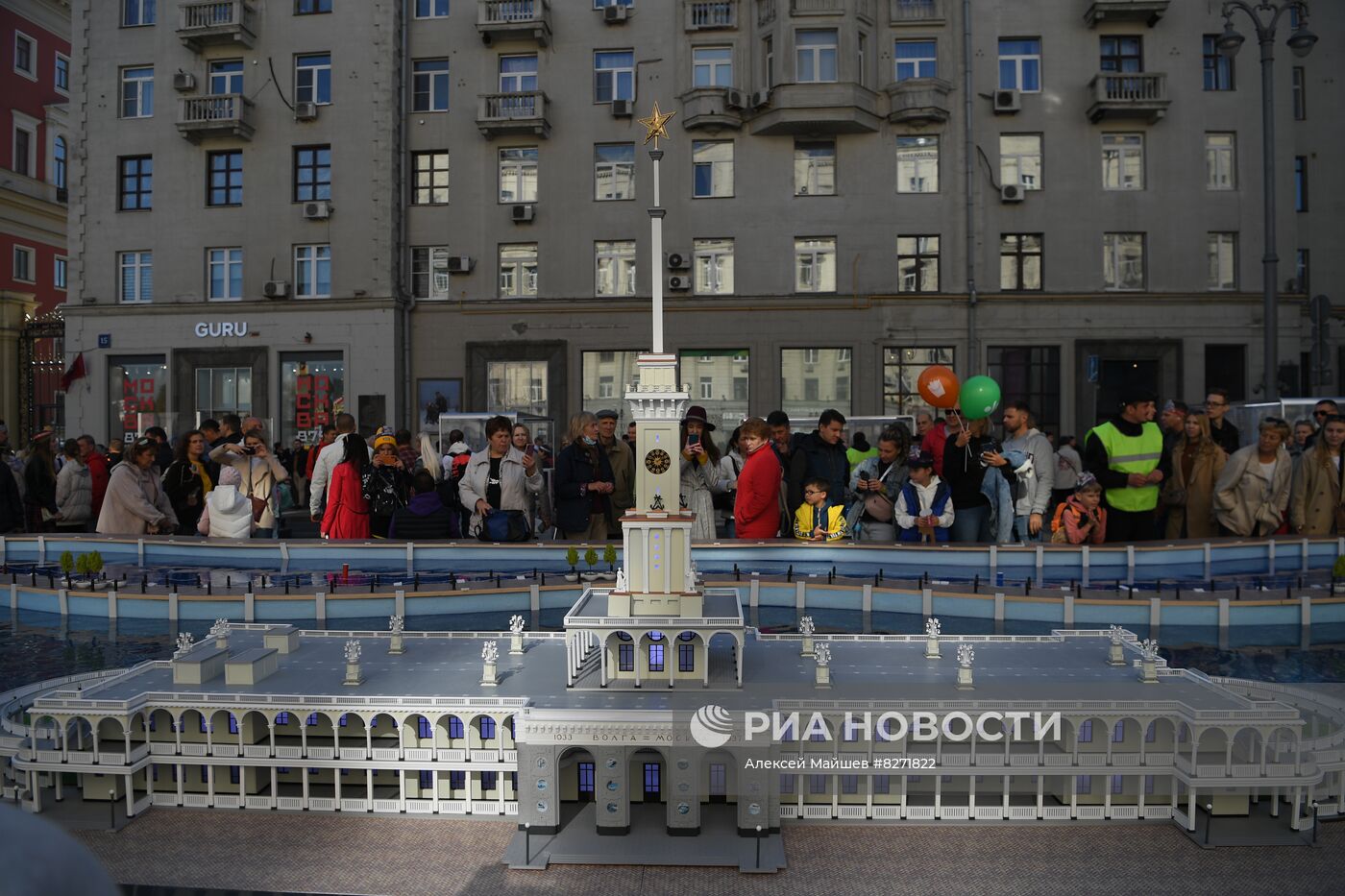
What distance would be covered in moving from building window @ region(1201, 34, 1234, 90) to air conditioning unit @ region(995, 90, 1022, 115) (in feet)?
21.8

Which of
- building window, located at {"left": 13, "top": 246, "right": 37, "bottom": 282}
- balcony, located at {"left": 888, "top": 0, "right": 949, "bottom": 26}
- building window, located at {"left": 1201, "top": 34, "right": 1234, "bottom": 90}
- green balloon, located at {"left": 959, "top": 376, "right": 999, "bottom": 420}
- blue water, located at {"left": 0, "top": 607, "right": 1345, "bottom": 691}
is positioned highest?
balcony, located at {"left": 888, "top": 0, "right": 949, "bottom": 26}

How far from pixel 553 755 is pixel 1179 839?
4.65m

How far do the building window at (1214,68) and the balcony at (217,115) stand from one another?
32938 mm

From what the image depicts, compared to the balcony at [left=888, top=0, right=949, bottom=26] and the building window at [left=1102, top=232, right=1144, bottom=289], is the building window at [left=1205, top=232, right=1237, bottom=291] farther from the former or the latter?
the balcony at [left=888, top=0, right=949, bottom=26]

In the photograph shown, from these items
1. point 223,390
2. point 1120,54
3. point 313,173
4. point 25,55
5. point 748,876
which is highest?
point 25,55

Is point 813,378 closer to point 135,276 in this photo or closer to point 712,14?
point 712,14

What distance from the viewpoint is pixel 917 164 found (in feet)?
109

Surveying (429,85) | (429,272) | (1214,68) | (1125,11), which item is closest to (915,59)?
(1125,11)

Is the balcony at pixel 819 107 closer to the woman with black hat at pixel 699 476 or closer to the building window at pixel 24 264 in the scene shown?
the woman with black hat at pixel 699 476

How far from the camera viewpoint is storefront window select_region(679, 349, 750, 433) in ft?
110

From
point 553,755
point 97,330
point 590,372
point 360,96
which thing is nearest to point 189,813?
point 553,755

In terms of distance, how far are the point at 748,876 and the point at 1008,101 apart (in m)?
31.2

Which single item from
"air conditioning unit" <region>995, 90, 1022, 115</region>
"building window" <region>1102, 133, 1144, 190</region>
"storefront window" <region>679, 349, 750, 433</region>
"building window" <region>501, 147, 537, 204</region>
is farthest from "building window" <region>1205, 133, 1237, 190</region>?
"building window" <region>501, 147, 537, 204</region>

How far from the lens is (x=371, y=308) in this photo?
3353cm
